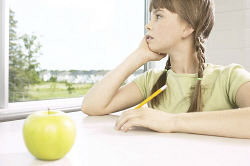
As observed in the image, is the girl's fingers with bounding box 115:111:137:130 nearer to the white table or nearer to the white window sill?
the white table

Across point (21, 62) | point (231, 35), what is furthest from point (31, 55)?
point (231, 35)

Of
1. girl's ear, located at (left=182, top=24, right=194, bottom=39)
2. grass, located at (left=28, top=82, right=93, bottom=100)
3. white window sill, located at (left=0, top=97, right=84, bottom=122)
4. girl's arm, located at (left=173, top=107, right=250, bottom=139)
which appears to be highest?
girl's ear, located at (left=182, top=24, right=194, bottom=39)

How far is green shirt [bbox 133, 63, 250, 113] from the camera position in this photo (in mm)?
1127

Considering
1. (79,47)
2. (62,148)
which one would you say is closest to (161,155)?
(62,148)

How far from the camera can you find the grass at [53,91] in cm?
155

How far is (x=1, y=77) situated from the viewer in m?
1.30

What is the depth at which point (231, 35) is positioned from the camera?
2.04m

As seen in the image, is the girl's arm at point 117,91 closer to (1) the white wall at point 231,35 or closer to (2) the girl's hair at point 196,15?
(2) the girl's hair at point 196,15

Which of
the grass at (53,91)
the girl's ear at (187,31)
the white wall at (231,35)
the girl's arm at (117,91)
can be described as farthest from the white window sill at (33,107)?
the white wall at (231,35)

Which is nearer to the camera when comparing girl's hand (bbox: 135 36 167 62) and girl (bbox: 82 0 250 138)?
girl (bbox: 82 0 250 138)

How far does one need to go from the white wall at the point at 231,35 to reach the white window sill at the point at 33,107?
1101mm

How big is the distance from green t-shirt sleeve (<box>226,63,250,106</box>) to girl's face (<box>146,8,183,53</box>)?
10.4 inches

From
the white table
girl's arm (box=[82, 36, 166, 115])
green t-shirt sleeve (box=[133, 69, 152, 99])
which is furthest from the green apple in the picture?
green t-shirt sleeve (box=[133, 69, 152, 99])

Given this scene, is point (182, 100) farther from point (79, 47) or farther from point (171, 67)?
point (79, 47)
